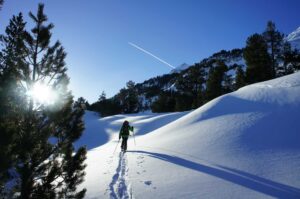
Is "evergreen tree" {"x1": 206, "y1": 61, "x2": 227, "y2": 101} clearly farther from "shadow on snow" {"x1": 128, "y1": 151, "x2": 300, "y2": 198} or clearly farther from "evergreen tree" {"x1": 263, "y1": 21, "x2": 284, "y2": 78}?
"shadow on snow" {"x1": 128, "y1": 151, "x2": 300, "y2": 198}

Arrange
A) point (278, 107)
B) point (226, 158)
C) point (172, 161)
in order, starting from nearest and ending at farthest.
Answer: point (226, 158) < point (172, 161) < point (278, 107)

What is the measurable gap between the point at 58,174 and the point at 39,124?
1913 millimetres

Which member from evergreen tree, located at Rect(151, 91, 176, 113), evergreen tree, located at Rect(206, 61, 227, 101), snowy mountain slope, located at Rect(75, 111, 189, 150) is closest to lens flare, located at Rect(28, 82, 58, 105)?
snowy mountain slope, located at Rect(75, 111, 189, 150)

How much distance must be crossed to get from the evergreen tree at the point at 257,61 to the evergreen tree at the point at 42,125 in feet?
120

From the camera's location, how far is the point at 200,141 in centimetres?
1345

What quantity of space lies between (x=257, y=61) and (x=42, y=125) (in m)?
38.4

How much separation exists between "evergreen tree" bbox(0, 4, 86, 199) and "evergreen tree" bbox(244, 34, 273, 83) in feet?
120

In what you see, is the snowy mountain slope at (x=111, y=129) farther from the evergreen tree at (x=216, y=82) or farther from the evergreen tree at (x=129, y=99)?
the evergreen tree at (x=129, y=99)

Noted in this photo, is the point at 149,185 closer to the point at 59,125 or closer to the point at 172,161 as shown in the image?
the point at 172,161

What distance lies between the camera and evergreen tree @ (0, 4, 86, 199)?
305 inches

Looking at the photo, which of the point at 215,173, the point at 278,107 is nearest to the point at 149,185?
the point at 215,173

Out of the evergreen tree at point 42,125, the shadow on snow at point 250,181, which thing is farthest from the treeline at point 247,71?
the evergreen tree at point 42,125

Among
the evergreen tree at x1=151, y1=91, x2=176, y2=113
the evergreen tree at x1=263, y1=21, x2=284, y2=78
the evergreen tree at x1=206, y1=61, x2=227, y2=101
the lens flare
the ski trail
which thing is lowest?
the ski trail

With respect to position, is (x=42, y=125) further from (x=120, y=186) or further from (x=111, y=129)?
(x=111, y=129)
